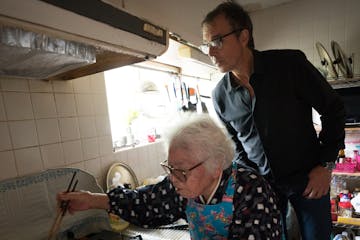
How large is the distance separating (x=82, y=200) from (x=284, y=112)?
787 millimetres

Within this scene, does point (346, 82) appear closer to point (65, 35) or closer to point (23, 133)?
point (65, 35)

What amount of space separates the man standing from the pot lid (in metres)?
0.73

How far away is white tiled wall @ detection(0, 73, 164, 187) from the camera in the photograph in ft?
2.92

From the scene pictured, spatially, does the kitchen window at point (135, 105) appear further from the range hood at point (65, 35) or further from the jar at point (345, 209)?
the jar at point (345, 209)

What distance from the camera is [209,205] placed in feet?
2.33

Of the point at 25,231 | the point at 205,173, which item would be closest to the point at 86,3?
the point at 205,173

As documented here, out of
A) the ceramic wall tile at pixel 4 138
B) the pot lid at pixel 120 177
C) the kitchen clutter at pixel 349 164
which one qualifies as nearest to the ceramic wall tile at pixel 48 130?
the ceramic wall tile at pixel 4 138

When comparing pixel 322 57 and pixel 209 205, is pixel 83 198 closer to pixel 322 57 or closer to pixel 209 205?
pixel 209 205

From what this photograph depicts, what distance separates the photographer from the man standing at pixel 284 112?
88 cm

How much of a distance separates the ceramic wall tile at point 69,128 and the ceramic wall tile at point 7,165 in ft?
0.69

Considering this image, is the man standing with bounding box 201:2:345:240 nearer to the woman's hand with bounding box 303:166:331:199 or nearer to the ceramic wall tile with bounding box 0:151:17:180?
the woman's hand with bounding box 303:166:331:199

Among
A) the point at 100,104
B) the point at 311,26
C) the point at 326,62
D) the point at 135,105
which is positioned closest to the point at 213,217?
the point at 100,104

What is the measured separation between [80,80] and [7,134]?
15.6 inches

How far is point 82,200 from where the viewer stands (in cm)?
81
